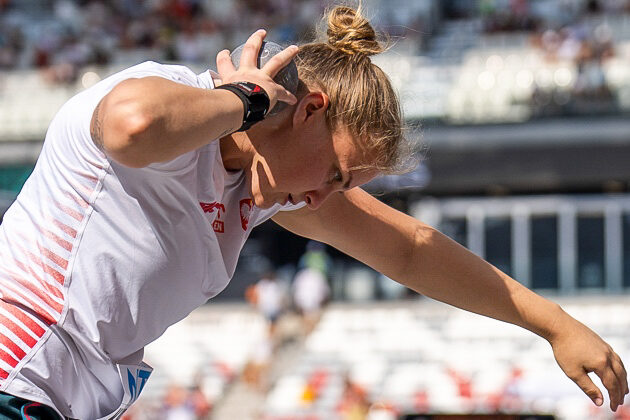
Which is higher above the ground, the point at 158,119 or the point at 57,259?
the point at 158,119

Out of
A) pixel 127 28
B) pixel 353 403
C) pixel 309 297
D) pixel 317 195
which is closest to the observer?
pixel 317 195

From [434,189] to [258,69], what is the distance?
1522cm

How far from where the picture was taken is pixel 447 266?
284 centimetres

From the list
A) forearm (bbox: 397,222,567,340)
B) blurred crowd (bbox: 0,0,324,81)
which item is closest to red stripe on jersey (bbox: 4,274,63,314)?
forearm (bbox: 397,222,567,340)

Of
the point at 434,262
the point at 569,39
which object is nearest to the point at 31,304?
the point at 434,262

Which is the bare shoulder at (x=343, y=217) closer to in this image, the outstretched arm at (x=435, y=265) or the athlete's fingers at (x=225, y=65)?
the outstretched arm at (x=435, y=265)

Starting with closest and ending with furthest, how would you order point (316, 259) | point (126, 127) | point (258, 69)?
point (126, 127) → point (258, 69) → point (316, 259)

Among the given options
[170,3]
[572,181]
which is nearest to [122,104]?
[572,181]

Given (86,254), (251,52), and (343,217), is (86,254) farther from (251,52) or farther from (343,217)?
(343,217)

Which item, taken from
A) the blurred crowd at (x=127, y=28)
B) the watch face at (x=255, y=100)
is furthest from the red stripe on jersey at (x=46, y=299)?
the blurred crowd at (x=127, y=28)

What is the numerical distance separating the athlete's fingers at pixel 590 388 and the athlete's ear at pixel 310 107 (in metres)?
0.99

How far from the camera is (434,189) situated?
17.2m

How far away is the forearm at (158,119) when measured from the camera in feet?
6.01

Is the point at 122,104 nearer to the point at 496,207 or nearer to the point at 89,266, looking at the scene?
the point at 89,266
